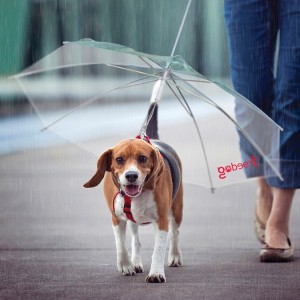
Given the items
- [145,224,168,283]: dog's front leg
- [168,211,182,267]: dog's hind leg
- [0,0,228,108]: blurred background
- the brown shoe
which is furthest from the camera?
[0,0,228,108]: blurred background

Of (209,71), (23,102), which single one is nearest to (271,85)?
(23,102)

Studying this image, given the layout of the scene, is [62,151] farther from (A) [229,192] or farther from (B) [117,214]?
(B) [117,214]

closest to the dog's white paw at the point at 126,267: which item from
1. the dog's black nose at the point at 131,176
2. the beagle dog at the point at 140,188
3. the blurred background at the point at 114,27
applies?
the beagle dog at the point at 140,188

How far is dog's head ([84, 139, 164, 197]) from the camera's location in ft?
15.5

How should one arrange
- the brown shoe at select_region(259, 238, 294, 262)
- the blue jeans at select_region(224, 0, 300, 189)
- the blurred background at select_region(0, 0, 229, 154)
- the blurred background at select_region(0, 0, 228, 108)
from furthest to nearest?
the blurred background at select_region(0, 0, 228, 108) < the blurred background at select_region(0, 0, 229, 154) < the blue jeans at select_region(224, 0, 300, 189) < the brown shoe at select_region(259, 238, 294, 262)

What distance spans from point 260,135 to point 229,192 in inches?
148

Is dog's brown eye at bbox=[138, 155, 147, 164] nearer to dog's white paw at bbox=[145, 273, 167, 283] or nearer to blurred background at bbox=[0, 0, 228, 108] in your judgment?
dog's white paw at bbox=[145, 273, 167, 283]

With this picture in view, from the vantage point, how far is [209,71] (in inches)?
1366

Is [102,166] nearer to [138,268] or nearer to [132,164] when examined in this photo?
[132,164]

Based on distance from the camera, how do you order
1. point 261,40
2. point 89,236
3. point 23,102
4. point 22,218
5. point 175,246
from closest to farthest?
point 175,246, point 261,40, point 89,236, point 22,218, point 23,102

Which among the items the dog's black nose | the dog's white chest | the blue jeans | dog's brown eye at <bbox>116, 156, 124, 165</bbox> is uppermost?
the blue jeans

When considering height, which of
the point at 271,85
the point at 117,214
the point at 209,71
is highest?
the point at 271,85

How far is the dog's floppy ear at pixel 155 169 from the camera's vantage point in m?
4.82

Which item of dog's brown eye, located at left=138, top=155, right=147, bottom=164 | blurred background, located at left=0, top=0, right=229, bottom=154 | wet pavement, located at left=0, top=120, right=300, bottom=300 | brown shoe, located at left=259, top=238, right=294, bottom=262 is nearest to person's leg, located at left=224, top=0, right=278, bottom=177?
brown shoe, located at left=259, top=238, right=294, bottom=262
